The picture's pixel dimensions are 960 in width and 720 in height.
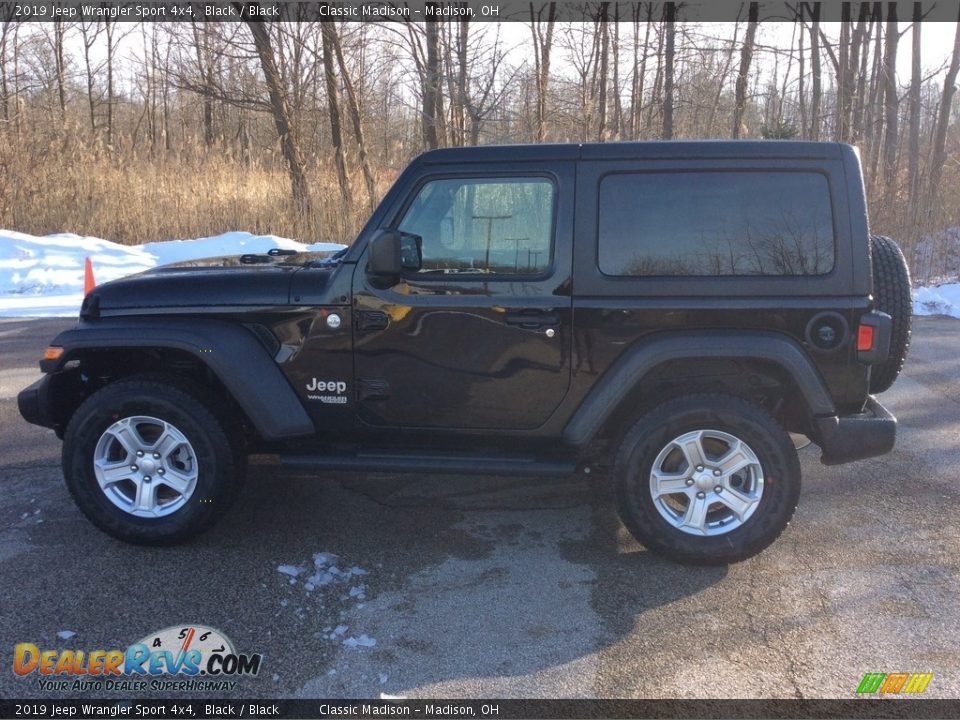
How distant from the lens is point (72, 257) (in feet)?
47.4

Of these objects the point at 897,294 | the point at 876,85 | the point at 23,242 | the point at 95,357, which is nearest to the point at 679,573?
the point at 897,294

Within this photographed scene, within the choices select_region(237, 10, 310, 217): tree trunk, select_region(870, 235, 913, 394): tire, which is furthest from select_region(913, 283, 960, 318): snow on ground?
select_region(237, 10, 310, 217): tree trunk

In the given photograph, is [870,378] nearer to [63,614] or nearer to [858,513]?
[858,513]

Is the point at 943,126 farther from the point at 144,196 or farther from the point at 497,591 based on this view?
the point at 497,591

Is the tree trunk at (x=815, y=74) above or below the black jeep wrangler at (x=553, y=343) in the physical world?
above

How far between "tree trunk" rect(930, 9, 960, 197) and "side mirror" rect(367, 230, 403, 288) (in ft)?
43.7

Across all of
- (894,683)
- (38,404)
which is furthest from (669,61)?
(894,683)

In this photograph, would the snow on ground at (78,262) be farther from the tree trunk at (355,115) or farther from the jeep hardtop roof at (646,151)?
the jeep hardtop roof at (646,151)

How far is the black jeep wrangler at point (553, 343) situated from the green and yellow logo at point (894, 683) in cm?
91

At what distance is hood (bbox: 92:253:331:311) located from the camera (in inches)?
165

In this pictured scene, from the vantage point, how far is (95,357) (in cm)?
436

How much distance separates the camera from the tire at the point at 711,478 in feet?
13.0

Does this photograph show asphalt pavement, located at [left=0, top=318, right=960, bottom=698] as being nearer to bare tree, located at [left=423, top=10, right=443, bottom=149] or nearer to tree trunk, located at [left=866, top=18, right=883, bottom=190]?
bare tree, located at [left=423, top=10, right=443, bottom=149]

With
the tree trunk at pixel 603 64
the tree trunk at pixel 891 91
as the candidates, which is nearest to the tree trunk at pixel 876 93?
the tree trunk at pixel 891 91
